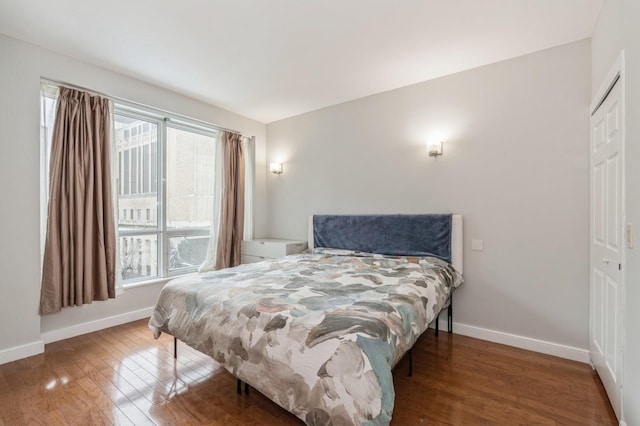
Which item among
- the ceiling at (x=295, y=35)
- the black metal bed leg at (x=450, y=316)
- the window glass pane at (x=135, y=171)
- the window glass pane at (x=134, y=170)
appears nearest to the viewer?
the ceiling at (x=295, y=35)

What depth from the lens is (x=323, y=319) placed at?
154 centimetres

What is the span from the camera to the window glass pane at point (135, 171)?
3436 mm

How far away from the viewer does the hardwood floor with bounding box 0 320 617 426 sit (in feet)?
5.83

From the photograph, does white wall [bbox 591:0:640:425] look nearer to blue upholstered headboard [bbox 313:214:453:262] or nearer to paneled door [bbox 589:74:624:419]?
paneled door [bbox 589:74:624:419]

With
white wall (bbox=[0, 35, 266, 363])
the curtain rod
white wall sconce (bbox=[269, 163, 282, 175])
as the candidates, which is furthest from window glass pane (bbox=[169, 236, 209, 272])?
the curtain rod

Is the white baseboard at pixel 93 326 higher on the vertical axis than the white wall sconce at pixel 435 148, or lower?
lower

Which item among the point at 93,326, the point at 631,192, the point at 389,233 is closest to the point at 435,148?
the point at 389,233

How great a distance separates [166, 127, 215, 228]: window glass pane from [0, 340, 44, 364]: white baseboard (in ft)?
5.53

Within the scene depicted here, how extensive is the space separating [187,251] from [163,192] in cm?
91

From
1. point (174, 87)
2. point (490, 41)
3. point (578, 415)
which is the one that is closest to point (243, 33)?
point (174, 87)

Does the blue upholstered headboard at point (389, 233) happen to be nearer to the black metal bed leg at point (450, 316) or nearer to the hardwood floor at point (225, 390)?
the black metal bed leg at point (450, 316)

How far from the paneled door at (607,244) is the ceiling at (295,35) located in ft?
2.99

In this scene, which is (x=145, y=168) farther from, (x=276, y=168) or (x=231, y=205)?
(x=276, y=168)

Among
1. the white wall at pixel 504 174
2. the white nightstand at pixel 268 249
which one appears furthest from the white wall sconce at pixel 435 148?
the white nightstand at pixel 268 249
